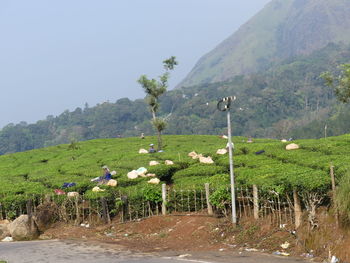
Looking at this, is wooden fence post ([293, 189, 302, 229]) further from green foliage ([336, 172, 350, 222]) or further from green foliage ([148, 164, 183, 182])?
green foliage ([148, 164, 183, 182])

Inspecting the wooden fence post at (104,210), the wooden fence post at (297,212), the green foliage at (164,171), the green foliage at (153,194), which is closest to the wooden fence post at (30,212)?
the wooden fence post at (104,210)

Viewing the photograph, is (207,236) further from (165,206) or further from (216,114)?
(216,114)

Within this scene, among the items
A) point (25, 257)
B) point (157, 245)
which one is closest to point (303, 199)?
point (157, 245)

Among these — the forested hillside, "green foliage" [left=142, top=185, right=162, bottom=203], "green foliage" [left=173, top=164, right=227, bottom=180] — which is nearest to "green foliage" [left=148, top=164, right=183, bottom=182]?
"green foliage" [left=173, top=164, right=227, bottom=180]

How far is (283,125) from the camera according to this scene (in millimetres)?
117375

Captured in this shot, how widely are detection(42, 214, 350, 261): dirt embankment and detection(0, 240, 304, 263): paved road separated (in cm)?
83

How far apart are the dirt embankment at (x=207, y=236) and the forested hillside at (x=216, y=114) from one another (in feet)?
328

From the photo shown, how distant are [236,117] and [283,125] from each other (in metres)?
25.1

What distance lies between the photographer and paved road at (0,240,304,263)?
1333cm

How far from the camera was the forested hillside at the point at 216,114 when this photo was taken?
139m

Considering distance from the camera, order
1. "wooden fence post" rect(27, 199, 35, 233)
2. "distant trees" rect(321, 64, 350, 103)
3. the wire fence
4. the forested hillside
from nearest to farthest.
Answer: the wire fence
"wooden fence post" rect(27, 199, 35, 233)
"distant trees" rect(321, 64, 350, 103)
the forested hillside

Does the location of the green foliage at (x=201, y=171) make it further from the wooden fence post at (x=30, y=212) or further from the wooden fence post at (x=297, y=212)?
the wooden fence post at (x=297, y=212)

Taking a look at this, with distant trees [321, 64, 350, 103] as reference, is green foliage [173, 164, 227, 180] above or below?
below

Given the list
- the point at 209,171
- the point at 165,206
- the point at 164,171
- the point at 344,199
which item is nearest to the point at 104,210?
the point at 165,206
